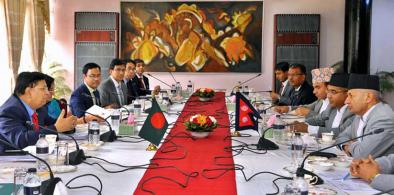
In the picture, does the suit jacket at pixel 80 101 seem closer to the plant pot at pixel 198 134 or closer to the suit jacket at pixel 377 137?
the plant pot at pixel 198 134

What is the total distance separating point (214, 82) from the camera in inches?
335

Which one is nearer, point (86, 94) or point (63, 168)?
point (63, 168)

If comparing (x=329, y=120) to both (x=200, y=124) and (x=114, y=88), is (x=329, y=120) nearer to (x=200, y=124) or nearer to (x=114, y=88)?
(x=200, y=124)

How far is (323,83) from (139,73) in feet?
11.7

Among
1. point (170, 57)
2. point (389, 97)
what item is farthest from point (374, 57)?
point (170, 57)

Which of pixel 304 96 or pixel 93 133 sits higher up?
pixel 304 96

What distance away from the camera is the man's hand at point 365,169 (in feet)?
7.14

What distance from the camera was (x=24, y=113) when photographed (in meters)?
3.07

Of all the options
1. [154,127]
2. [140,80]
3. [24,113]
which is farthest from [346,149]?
[140,80]

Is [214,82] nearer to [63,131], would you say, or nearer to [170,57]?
[170,57]

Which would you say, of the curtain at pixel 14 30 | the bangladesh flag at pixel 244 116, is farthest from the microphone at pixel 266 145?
the curtain at pixel 14 30

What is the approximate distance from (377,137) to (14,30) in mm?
4964

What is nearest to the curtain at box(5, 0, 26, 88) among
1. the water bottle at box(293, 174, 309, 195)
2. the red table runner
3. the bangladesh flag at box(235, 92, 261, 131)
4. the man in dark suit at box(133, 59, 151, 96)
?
the man in dark suit at box(133, 59, 151, 96)

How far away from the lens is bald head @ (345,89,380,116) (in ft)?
9.76
